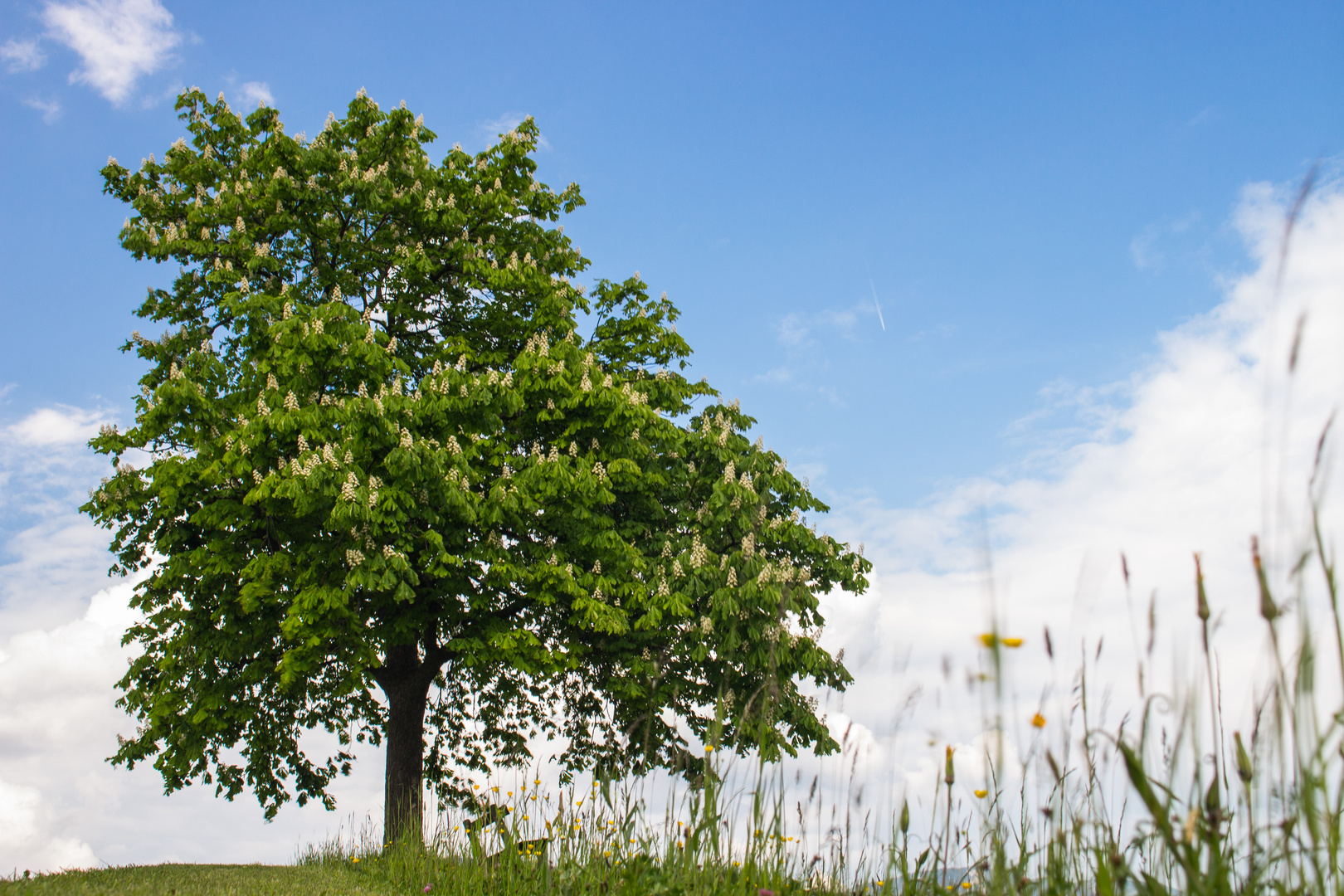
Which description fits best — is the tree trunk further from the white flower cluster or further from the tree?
the white flower cluster

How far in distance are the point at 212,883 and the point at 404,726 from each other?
450cm

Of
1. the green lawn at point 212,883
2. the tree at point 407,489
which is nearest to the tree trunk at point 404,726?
the tree at point 407,489

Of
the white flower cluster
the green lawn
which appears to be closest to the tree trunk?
the green lawn

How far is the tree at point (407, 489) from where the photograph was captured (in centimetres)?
1133

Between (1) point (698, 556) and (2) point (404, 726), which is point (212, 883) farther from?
(1) point (698, 556)

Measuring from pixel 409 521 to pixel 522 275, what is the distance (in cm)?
418

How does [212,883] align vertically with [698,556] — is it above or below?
below

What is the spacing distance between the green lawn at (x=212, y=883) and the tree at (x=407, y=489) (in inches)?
38.3

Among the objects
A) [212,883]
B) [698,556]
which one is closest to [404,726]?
[212,883]

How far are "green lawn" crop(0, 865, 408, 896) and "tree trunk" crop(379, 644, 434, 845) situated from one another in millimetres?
1801

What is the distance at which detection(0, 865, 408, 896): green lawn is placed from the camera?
26.8ft

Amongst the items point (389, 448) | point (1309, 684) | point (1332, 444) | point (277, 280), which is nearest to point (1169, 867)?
point (1309, 684)

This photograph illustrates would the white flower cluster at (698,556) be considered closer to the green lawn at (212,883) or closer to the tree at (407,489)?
the tree at (407,489)

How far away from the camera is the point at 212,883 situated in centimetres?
936
